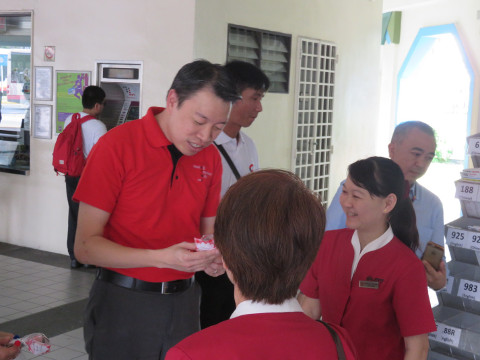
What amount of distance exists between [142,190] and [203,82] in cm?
45

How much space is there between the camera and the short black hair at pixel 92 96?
6090 mm

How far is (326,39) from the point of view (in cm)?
773

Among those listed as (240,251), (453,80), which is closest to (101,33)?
(240,251)

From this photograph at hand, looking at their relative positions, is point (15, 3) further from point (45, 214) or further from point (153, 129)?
point (153, 129)

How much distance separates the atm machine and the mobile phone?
4161 millimetres

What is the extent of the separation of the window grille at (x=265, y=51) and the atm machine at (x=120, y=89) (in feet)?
3.34

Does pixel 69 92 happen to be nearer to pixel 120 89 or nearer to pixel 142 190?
pixel 120 89

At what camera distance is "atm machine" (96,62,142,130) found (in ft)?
20.5

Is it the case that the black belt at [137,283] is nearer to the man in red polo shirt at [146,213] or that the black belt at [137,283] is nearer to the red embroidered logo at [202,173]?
the man in red polo shirt at [146,213]

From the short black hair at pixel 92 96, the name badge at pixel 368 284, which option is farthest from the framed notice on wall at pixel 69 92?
the name badge at pixel 368 284

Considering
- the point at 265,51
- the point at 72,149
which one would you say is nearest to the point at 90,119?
the point at 72,149

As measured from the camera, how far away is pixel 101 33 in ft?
21.1

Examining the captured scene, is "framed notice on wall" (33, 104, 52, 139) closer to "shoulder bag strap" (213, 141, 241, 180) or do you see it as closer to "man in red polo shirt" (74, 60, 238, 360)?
"shoulder bag strap" (213, 141, 241, 180)

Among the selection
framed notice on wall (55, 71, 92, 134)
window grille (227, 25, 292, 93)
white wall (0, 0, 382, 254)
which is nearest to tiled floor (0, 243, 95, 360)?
white wall (0, 0, 382, 254)
